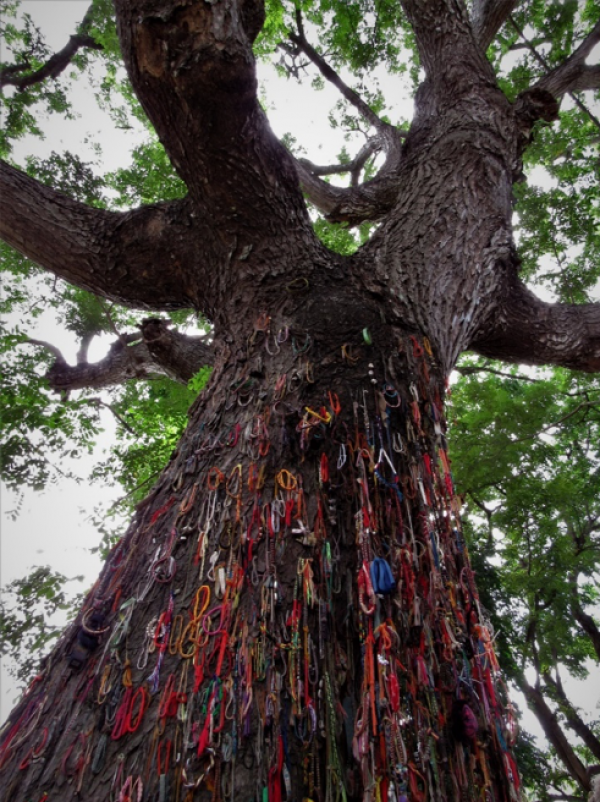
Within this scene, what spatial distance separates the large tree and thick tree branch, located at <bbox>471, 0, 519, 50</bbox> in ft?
7.36

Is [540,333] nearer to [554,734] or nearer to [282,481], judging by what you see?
[282,481]

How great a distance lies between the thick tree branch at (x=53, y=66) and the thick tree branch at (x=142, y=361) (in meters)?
4.34

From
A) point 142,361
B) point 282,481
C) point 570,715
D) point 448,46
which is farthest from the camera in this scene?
point 570,715

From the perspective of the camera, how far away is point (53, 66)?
7137 millimetres

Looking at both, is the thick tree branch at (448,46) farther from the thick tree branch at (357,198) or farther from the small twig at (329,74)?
the small twig at (329,74)

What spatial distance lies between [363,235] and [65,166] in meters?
4.73

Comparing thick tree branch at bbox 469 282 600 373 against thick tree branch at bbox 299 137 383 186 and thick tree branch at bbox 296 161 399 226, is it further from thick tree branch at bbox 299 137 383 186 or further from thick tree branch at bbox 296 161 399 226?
thick tree branch at bbox 299 137 383 186

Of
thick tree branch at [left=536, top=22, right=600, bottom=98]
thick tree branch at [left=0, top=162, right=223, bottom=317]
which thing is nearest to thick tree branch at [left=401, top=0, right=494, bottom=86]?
thick tree branch at [left=536, top=22, right=600, bottom=98]

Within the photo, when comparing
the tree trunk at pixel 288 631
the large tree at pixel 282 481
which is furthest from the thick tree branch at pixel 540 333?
the tree trunk at pixel 288 631

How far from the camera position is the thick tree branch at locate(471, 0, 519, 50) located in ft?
16.5

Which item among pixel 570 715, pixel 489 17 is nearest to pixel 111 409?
pixel 489 17

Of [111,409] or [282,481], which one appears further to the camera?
[111,409]

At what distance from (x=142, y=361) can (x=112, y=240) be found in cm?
224

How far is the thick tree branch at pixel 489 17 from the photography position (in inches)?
198
